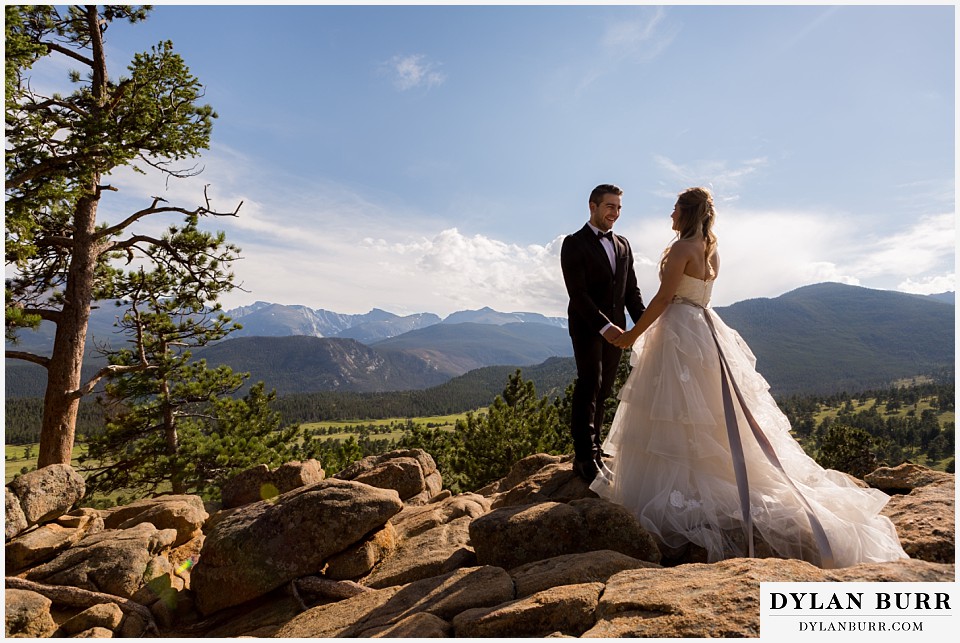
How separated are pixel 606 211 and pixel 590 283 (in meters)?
1.00

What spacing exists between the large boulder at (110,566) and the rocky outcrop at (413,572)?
2 cm

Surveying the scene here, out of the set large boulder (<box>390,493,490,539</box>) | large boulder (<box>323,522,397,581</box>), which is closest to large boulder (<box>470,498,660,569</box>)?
large boulder (<box>323,522,397,581</box>)

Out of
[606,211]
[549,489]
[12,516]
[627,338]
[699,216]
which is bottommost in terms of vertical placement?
[12,516]

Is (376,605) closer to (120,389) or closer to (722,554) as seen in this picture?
(722,554)

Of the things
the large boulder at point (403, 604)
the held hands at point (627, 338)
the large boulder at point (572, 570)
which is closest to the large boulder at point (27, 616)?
the large boulder at point (403, 604)

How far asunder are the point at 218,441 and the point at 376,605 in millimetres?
16680

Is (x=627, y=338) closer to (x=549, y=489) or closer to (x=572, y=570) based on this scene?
(x=549, y=489)

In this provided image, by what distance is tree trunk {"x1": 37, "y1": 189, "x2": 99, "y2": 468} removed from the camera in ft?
37.6

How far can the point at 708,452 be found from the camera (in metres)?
5.30

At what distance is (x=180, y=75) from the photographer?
1190 centimetres

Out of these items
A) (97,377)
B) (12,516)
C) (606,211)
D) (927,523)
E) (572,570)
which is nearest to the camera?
(572,570)

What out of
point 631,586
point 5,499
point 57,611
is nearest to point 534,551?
point 631,586

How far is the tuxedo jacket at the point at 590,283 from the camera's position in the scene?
6.06m

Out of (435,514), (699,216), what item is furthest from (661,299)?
(435,514)
